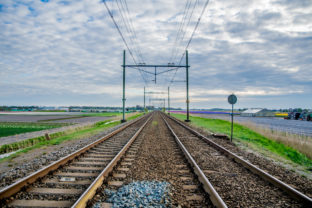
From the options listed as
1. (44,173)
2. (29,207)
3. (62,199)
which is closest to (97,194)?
(62,199)

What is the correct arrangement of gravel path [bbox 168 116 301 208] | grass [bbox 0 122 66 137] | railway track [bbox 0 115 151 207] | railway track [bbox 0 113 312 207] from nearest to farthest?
railway track [bbox 0 115 151 207] → railway track [bbox 0 113 312 207] → gravel path [bbox 168 116 301 208] → grass [bbox 0 122 66 137]

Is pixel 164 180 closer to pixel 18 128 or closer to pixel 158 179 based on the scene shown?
pixel 158 179

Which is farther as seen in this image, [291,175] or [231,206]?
[291,175]

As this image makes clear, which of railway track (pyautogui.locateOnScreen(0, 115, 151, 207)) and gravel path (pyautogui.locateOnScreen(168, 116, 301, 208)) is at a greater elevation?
railway track (pyautogui.locateOnScreen(0, 115, 151, 207))

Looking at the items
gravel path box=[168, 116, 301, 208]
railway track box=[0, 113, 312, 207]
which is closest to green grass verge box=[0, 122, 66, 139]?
railway track box=[0, 113, 312, 207]

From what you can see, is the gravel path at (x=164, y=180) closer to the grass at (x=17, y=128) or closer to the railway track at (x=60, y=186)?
the railway track at (x=60, y=186)

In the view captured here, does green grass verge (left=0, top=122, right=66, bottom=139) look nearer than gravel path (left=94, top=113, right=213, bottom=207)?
No

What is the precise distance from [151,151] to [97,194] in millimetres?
5064

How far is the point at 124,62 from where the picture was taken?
2878cm

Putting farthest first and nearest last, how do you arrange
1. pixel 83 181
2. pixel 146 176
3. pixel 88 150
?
pixel 88 150 < pixel 146 176 < pixel 83 181

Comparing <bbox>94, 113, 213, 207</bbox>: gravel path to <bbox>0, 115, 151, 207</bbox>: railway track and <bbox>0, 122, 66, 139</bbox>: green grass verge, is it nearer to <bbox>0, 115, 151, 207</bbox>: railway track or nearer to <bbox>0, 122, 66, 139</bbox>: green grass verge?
<bbox>0, 115, 151, 207</bbox>: railway track

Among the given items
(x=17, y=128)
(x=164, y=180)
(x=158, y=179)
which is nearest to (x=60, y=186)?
(x=158, y=179)

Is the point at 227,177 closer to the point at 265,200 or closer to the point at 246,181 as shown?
the point at 246,181

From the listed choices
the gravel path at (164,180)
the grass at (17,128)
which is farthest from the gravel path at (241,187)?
the grass at (17,128)
